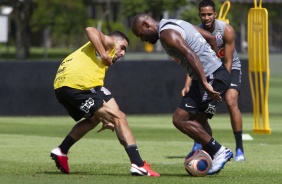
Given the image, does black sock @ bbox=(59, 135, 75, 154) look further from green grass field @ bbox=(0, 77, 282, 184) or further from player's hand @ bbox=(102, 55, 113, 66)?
player's hand @ bbox=(102, 55, 113, 66)

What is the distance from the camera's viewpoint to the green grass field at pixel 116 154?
11133mm

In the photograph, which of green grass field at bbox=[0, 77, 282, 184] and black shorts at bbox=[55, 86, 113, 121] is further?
black shorts at bbox=[55, 86, 113, 121]

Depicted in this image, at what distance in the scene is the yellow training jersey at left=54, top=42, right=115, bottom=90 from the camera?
37.5 feet

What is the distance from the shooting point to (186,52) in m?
11.0

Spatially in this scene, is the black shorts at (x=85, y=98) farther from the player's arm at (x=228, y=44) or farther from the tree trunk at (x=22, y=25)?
the tree trunk at (x=22, y=25)

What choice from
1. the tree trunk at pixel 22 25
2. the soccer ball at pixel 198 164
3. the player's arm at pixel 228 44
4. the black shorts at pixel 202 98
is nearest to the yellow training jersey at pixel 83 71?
the black shorts at pixel 202 98

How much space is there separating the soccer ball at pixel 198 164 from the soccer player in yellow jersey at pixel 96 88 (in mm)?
382

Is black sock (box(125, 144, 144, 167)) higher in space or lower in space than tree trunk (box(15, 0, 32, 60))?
higher

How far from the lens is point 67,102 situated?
11.6 m

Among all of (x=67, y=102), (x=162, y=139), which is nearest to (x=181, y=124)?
(x=67, y=102)

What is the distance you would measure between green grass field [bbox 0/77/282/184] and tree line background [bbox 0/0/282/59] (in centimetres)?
A: 2297

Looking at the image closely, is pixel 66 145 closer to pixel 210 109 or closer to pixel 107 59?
pixel 107 59

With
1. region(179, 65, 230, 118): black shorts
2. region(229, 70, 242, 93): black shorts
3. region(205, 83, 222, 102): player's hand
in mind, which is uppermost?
region(205, 83, 222, 102): player's hand

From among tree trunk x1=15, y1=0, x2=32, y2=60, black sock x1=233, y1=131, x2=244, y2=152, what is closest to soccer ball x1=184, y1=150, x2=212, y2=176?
black sock x1=233, y1=131, x2=244, y2=152
